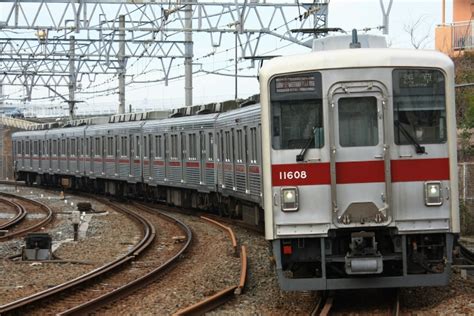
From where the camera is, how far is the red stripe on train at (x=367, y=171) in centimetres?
916

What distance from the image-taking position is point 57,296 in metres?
10.7

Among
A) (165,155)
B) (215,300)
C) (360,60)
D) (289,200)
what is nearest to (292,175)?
(289,200)

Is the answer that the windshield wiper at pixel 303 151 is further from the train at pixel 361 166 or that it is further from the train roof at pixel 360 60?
the train roof at pixel 360 60

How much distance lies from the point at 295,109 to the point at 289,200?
0.97 m

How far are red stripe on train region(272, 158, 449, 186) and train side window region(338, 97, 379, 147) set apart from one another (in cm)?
23

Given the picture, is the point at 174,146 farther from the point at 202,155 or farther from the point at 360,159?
the point at 360,159

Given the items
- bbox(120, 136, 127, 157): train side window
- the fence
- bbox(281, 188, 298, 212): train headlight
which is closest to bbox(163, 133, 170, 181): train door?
bbox(120, 136, 127, 157): train side window

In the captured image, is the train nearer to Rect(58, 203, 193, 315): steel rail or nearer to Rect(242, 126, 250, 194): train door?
Rect(58, 203, 193, 315): steel rail

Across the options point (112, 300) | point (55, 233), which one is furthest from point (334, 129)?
point (55, 233)

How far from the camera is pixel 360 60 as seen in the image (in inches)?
365

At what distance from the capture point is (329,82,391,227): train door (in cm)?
916

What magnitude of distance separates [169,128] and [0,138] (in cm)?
3111

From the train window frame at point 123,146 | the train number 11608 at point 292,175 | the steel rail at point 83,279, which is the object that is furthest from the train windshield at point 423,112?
the train window frame at point 123,146

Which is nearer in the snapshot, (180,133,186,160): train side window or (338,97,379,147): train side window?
(338,97,379,147): train side window
